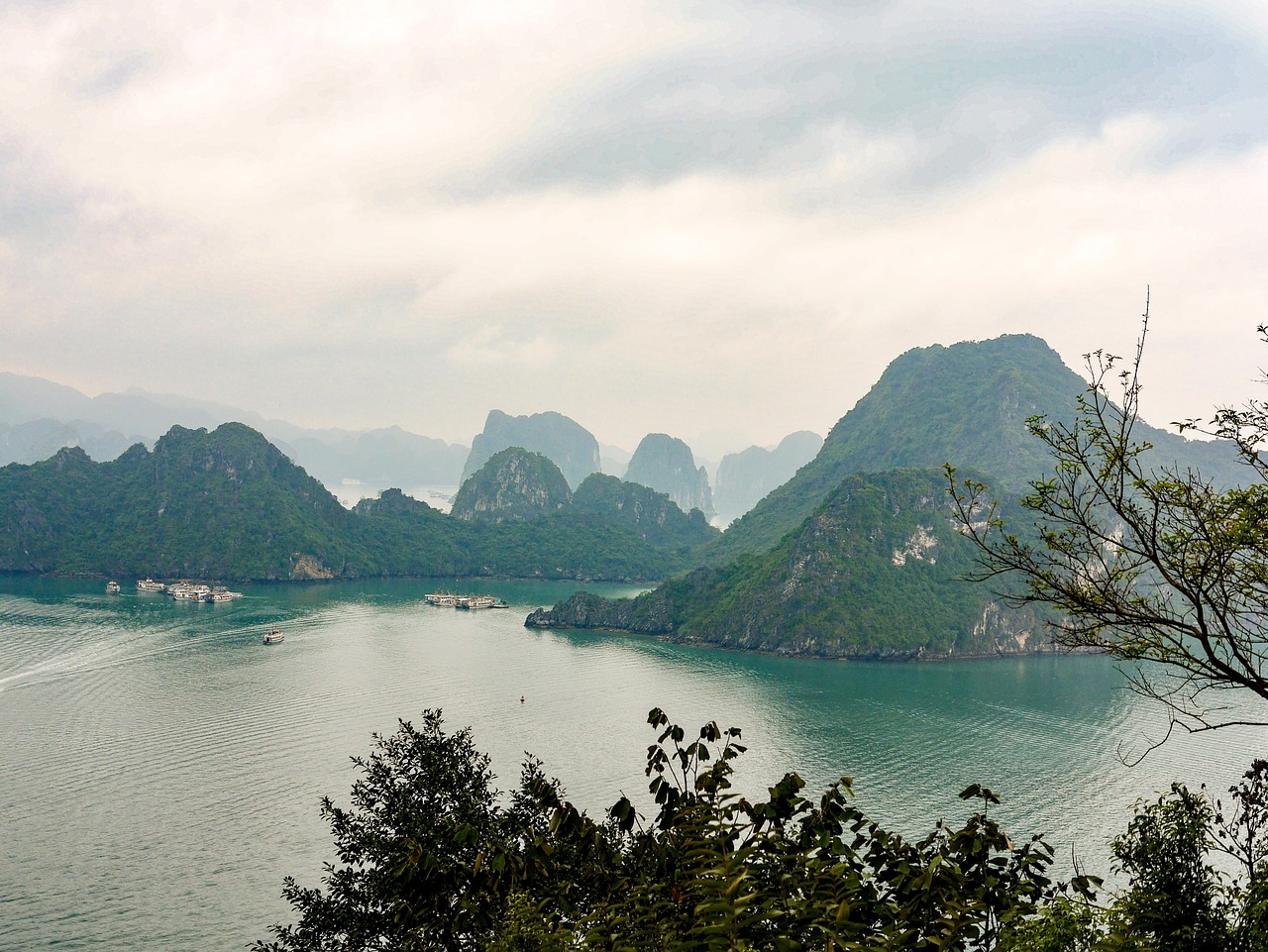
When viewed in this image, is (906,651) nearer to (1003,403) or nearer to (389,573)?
(1003,403)

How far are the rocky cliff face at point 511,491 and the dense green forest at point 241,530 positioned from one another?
24.6 metres

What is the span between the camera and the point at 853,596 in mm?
78125

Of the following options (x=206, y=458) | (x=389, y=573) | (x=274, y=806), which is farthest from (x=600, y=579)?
(x=274, y=806)

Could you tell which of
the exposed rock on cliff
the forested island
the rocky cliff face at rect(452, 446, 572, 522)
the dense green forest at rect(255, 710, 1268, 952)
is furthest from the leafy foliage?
the rocky cliff face at rect(452, 446, 572, 522)

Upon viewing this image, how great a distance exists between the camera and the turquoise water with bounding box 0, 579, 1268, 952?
99.8ft

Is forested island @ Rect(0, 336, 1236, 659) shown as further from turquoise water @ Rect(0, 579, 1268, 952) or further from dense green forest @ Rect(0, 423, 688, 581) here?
turquoise water @ Rect(0, 579, 1268, 952)

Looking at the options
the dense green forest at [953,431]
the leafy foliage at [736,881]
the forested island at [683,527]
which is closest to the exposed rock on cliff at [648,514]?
the forested island at [683,527]

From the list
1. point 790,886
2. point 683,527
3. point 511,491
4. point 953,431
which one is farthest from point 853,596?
point 511,491

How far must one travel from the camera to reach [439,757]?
50.2ft

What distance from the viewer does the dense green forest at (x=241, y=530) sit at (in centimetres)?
11325

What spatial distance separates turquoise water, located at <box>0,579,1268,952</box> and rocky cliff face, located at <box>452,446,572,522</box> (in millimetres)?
85495

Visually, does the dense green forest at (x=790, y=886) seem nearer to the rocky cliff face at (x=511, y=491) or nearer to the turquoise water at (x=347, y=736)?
the turquoise water at (x=347, y=736)

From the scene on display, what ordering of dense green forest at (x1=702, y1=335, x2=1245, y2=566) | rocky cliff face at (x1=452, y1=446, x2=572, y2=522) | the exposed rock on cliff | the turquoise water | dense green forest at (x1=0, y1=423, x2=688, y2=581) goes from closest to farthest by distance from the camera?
the turquoise water
dense green forest at (x1=0, y1=423, x2=688, y2=581)
dense green forest at (x1=702, y1=335, x2=1245, y2=566)
the exposed rock on cliff
rocky cliff face at (x1=452, y1=446, x2=572, y2=522)

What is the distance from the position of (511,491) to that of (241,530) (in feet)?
204
